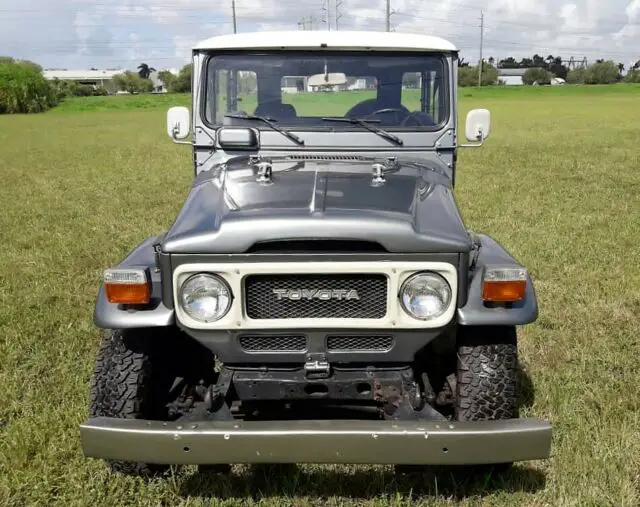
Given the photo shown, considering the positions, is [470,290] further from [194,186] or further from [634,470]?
→ [194,186]

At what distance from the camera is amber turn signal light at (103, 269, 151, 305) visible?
2.94m

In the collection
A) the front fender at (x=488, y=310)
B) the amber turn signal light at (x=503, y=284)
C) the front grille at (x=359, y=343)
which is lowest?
the front grille at (x=359, y=343)

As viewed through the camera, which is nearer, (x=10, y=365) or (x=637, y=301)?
(x=10, y=365)

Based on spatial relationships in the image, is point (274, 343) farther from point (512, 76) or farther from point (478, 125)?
point (512, 76)

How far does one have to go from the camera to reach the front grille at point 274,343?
2.95 m

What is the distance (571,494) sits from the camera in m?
3.21

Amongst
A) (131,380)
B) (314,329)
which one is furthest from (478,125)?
(131,380)

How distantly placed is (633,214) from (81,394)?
7459 millimetres

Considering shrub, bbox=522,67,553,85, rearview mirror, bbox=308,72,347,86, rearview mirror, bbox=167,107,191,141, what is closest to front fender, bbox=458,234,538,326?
rearview mirror, bbox=308,72,347,86

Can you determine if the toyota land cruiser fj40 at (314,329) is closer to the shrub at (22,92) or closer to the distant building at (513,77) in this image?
the shrub at (22,92)

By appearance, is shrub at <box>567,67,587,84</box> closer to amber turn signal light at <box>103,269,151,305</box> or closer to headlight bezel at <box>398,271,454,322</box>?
headlight bezel at <box>398,271,454,322</box>

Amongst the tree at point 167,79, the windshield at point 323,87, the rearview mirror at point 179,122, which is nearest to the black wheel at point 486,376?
the windshield at point 323,87

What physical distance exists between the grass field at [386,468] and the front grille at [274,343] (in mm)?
726

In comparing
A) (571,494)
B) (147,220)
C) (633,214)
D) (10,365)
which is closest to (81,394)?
(10,365)
